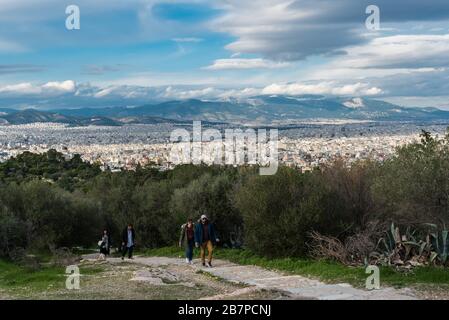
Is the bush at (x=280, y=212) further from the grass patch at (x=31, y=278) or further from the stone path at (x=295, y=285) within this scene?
the grass patch at (x=31, y=278)

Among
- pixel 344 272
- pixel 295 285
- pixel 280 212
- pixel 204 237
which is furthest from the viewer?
pixel 280 212

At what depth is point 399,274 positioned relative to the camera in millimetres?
15281

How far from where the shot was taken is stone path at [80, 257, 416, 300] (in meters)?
12.8

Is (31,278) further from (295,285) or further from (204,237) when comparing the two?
(295,285)

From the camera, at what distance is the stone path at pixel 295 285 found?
1280 centimetres

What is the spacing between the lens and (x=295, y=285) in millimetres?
15016

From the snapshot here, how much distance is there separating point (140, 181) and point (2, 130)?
5341 inches

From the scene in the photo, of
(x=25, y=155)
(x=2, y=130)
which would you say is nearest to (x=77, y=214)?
(x=25, y=155)

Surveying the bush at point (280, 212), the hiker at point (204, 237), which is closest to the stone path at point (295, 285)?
the hiker at point (204, 237)

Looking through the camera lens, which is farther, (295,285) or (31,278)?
(31,278)

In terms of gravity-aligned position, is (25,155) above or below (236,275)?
above

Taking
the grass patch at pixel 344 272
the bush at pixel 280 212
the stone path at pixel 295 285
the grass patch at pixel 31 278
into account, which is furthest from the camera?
the bush at pixel 280 212

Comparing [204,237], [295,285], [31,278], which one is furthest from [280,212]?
[31,278]
